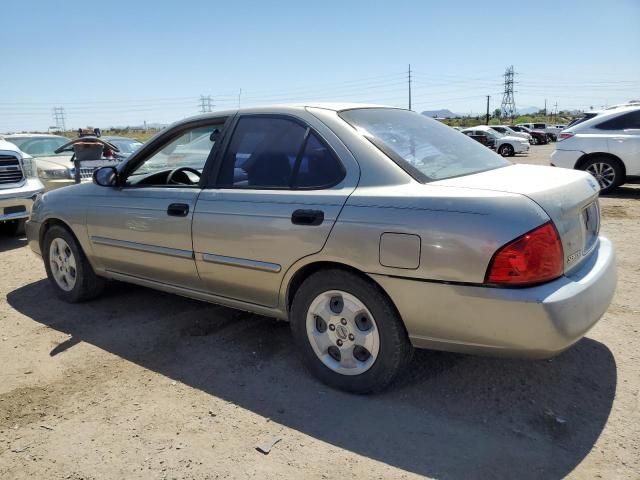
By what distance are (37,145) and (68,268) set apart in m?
7.41

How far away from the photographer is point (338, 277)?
2875 mm

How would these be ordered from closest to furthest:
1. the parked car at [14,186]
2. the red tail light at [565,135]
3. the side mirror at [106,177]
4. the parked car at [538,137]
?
the side mirror at [106,177] < the parked car at [14,186] < the red tail light at [565,135] < the parked car at [538,137]

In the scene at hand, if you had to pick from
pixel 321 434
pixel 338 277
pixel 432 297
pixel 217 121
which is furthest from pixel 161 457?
pixel 217 121

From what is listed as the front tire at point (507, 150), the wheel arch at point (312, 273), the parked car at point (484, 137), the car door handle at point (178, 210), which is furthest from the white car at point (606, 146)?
the parked car at point (484, 137)

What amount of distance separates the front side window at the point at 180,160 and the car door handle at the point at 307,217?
1.09 metres

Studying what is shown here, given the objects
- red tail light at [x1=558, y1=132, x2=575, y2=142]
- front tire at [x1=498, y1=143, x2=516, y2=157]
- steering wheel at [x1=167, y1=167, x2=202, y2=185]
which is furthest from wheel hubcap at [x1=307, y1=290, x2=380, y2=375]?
front tire at [x1=498, y1=143, x2=516, y2=157]

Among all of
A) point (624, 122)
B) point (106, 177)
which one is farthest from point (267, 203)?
point (624, 122)

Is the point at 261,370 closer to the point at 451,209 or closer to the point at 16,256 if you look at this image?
the point at 451,209

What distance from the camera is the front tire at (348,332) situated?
9.12 ft

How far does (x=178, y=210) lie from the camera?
361 cm

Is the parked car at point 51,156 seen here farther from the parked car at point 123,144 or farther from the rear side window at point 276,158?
the rear side window at point 276,158

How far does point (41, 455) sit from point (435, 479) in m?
1.95

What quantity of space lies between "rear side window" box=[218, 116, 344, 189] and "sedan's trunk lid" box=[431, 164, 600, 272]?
710 millimetres

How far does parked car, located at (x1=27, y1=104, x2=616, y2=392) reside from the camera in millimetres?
2439
